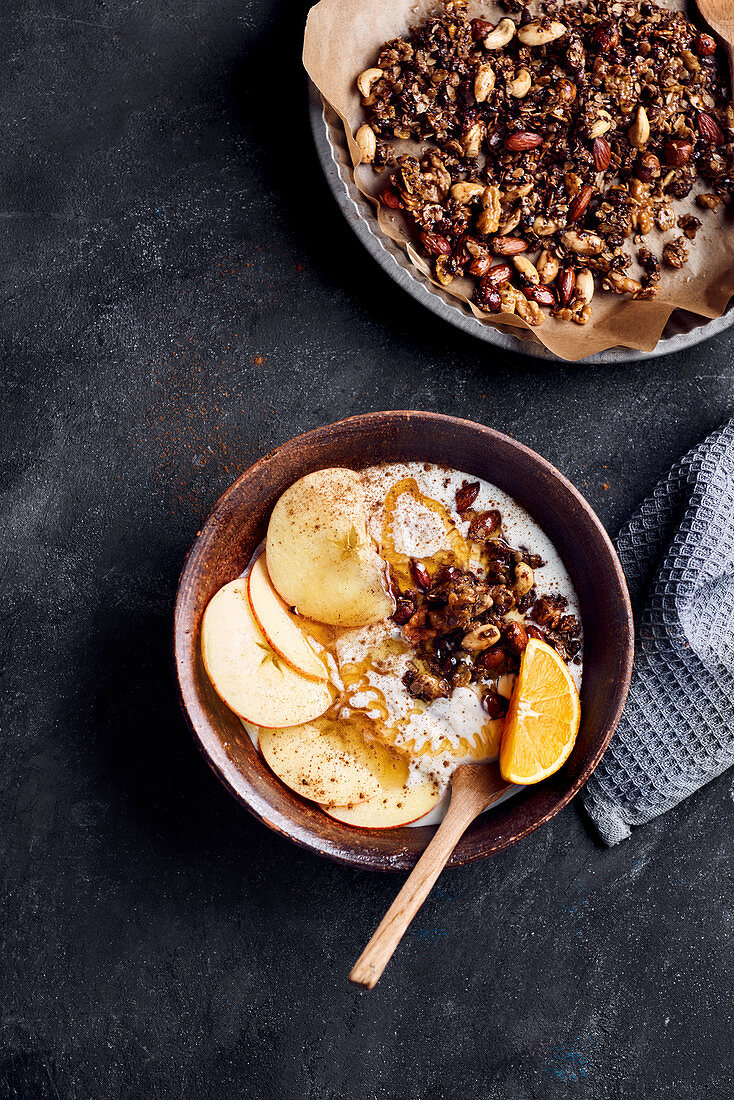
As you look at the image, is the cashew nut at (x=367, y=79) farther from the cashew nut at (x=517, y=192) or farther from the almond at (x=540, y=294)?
the almond at (x=540, y=294)

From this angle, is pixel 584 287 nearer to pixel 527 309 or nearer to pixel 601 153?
pixel 527 309

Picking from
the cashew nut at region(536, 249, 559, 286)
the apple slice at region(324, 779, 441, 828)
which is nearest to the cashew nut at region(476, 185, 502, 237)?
the cashew nut at region(536, 249, 559, 286)

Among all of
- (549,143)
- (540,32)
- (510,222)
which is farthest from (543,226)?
(540,32)

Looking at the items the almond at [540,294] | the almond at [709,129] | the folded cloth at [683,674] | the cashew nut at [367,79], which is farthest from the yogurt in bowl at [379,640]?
the almond at [709,129]

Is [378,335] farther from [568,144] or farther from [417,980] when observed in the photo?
[417,980]

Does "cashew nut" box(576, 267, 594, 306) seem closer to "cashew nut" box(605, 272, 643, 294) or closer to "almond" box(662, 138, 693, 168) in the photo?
"cashew nut" box(605, 272, 643, 294)
